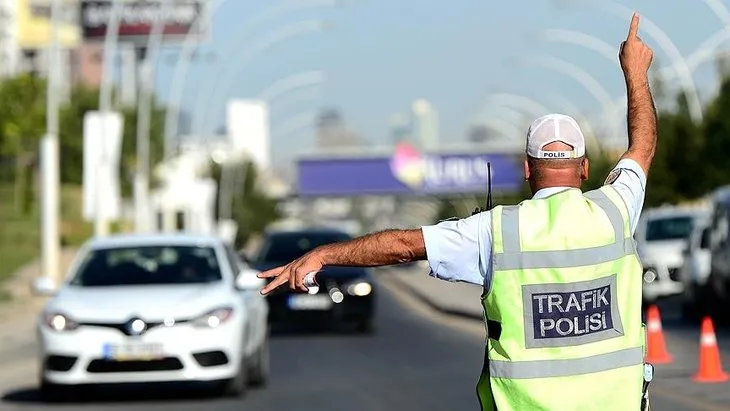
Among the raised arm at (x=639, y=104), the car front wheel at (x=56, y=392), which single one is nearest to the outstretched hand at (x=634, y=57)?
the raised arm at (x=639, y=104)

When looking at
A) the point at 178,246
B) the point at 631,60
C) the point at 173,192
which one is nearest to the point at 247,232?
the point at 173,192

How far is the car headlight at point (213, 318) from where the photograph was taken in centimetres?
1614

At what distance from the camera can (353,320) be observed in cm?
2728

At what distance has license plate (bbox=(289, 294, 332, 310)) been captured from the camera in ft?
88.4

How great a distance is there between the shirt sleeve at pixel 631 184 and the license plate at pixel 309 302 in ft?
69.8

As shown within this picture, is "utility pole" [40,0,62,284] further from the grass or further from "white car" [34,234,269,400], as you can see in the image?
"white car" [34,234,269,400]

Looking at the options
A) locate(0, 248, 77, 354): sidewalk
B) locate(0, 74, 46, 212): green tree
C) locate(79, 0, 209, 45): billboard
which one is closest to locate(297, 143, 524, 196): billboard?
locate(79, 0, 209, 45): billboard

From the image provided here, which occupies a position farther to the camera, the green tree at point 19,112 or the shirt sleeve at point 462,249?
the green tree at point 19,112

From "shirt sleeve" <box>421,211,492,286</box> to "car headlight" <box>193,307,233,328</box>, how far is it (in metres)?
10.9

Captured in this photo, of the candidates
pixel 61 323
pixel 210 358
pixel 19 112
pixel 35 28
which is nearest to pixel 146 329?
pixel 210 358

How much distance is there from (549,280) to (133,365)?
438 inches

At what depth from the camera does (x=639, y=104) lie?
5.82 metres

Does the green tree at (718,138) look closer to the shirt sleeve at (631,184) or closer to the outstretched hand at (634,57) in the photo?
the outstretched hand at (634,57)

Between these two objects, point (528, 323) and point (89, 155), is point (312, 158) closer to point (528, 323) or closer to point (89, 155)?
point (89, 155)
